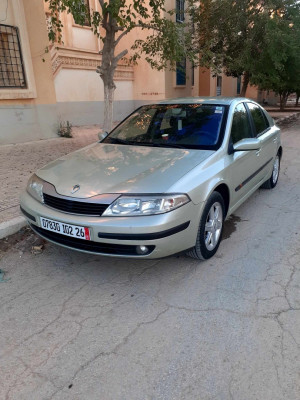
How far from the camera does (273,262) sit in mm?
3104

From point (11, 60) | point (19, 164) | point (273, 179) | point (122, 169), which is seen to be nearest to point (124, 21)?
point (19, 164)

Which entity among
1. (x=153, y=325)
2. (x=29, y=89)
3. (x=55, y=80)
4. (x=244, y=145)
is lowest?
(x=153, y=325)

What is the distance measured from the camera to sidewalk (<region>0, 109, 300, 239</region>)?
12.9 ft

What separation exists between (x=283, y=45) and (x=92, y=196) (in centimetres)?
1181

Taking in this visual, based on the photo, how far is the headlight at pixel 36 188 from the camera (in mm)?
2962

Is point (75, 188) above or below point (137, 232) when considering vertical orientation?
above

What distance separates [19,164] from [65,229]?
4638mm

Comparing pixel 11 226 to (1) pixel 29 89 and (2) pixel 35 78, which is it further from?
(2) pixel 35 78

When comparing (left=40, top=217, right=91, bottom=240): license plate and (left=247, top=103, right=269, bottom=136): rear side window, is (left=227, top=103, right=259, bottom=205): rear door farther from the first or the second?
(left=40, top=217, right=91, bottom=240): license plate

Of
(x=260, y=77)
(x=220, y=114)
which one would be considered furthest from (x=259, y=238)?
(x=260, y=77)

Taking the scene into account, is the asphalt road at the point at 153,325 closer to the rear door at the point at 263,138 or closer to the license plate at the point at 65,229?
the license plate at the point at 65,229

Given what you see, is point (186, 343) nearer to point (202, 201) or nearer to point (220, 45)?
point (202, 201)

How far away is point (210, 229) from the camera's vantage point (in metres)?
3.09

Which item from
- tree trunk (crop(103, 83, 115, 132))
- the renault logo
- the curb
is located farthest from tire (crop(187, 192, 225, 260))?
tree trunk (crop(103, 83, 115, 132))
